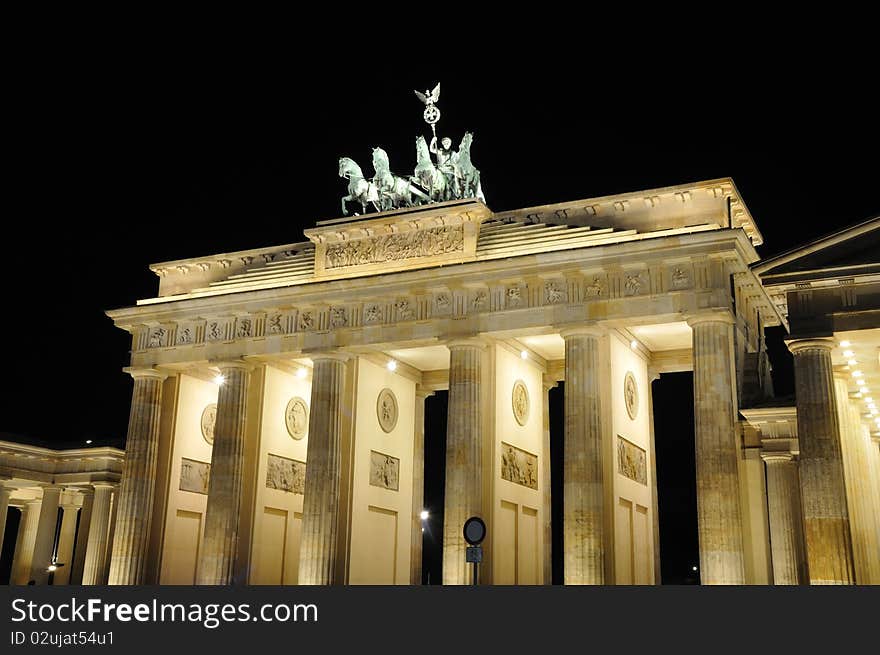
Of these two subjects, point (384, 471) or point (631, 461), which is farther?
point (384, 471)

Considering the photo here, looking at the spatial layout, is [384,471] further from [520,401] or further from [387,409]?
[520,401]

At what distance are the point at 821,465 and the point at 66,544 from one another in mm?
39546

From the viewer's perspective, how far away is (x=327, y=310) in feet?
115

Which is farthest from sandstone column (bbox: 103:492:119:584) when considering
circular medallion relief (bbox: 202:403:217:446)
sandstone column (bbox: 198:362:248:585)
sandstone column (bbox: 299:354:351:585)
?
sandstone column (bbox: 299:354:351:585)

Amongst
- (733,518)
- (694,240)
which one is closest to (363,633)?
(733,518)

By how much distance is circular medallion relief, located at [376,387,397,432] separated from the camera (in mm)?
36812

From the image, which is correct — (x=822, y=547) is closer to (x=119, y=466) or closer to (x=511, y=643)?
(x=511, y=643)

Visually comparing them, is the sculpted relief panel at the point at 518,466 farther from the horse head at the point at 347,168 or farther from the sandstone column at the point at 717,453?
the horse head at the point at 347,168

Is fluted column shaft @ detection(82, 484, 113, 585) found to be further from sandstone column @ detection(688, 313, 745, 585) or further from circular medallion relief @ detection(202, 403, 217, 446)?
sandstone column @ detection(688, 313, 745, 585)

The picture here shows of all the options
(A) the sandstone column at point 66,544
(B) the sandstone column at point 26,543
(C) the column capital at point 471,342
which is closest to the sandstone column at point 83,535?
(A) the sandstone column at point 66,544

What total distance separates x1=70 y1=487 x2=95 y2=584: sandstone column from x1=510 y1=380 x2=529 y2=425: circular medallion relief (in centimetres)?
2233

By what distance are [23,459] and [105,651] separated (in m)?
34.6

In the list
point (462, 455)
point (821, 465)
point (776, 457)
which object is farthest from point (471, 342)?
point (821, 465)

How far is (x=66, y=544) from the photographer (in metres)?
51.0
